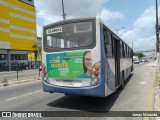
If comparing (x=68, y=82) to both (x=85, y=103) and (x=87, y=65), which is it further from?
(x=85, y=103)

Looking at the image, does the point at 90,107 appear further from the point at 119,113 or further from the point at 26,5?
the point at 26,5

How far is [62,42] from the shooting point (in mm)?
8148

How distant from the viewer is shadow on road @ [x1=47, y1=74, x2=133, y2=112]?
26.4 feet

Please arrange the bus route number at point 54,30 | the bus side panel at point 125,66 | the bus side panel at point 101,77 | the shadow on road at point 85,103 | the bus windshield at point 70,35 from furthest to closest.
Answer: the bus side panel at point 125,66 < the bus route number at point 54,30 < the shadow on road at point 85,103 < the bus windshield at point 70,35 < the bus side panel at point 101,77

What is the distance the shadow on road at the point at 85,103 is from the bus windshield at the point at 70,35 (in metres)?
2.25

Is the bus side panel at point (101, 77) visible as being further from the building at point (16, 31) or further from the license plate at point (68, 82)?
the building at point (16, 31)

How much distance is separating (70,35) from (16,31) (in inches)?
→ 2067

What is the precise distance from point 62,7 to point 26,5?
32.7 m

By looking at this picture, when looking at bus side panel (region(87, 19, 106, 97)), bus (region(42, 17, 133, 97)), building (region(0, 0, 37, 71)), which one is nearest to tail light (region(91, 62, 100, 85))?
bus (region(42, 17, 133, 97))

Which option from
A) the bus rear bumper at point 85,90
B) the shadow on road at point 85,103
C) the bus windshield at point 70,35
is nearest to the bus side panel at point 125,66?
the shadow on road at point 85,103

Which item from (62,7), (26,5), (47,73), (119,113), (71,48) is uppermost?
(26,5)

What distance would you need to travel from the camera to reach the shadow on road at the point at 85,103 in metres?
8.05

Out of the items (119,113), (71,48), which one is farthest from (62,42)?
(119,113)

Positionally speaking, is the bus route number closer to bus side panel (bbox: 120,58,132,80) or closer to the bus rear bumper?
the bus rear bumper
